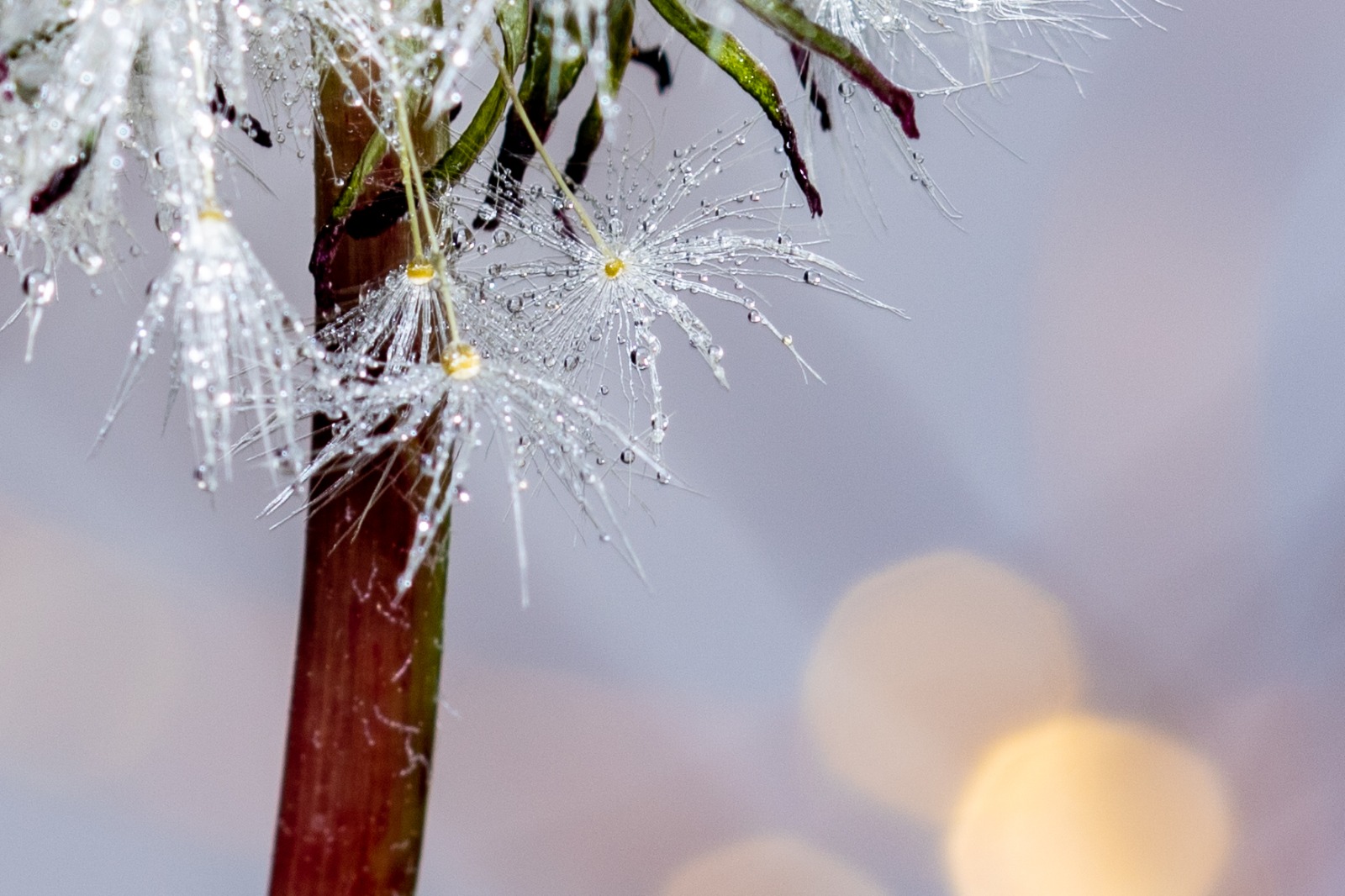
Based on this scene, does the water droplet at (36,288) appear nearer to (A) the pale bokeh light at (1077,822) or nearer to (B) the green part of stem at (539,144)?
(B) the green part of stem at (539,144)

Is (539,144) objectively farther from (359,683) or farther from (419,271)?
(359,683)

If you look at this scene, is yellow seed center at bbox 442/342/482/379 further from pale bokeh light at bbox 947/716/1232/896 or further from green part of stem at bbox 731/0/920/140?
pale bokeh light at bbox 947/716/1232/896

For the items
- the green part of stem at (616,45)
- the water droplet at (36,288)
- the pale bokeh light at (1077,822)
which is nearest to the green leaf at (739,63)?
the green part of stem at (616,45)

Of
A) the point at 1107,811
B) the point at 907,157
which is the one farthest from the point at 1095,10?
the point at 1107,811

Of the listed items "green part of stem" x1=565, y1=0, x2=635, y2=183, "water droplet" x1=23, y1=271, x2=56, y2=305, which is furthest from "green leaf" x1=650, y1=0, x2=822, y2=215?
"water droplet" x1=23, y1=271, x2=56, y2=305

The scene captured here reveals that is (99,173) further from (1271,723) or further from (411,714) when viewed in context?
(1271,723)

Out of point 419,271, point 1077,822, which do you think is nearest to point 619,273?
point 419,271
